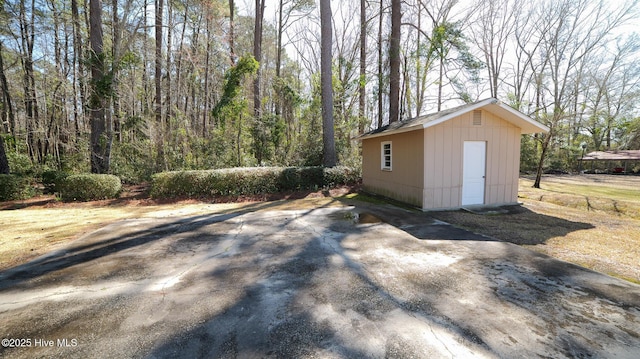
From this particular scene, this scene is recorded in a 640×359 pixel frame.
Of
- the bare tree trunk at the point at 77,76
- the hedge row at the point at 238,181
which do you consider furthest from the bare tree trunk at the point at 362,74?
the bare tree trunk at the point at 77,76

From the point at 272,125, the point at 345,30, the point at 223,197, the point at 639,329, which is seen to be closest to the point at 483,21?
the point at 345,30

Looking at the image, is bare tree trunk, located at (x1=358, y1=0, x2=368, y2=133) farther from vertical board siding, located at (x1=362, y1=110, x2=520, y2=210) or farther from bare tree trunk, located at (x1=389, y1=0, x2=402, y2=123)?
vertical board siding, located at (x1=362, y1=110, x2=520, y2=210)

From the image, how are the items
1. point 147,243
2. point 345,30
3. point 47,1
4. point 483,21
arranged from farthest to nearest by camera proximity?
point 483,21 < point 345,30 < point 47,1 < point 147,243

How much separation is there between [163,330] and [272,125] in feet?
40.7

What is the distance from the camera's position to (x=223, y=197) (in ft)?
32.8

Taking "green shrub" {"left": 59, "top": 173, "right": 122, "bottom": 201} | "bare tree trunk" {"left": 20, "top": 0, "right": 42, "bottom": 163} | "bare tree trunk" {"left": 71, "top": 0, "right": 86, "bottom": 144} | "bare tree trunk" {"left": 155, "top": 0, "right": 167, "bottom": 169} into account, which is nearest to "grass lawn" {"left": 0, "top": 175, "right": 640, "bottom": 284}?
"green shrub" {"left": 59, "top": 173, "right": 122, "bottom": 201}

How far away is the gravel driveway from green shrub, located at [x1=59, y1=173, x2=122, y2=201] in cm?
564

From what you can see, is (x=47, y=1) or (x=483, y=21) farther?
(x=483, y=21)

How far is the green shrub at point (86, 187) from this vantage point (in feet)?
30.6

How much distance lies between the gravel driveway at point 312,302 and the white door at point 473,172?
357 cm

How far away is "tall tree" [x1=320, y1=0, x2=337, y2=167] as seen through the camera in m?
11.6

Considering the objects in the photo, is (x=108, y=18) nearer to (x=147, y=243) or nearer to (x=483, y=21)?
(x=147, y=243)

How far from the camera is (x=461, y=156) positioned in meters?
8.00

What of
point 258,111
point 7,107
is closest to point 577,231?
point 258,111
